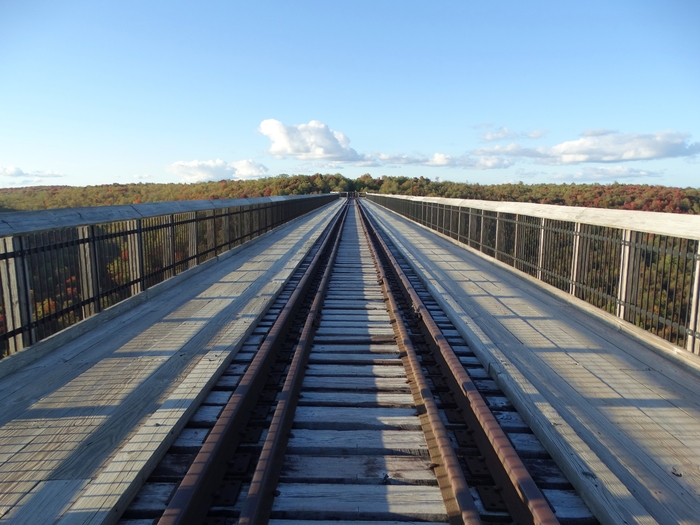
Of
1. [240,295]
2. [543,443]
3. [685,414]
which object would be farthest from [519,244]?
[543,443]

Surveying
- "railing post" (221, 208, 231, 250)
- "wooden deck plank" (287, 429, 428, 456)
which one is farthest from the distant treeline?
"wooden deck plank" (287, 429, 428, 456)

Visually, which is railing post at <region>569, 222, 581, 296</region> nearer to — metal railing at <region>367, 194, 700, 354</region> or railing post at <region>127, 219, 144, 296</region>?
metal railing at <region>367, 194, 700, 354</region>

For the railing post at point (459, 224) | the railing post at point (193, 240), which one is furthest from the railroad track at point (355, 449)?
the railing post at point (459, 224)

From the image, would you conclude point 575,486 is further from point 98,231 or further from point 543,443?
point 98,231

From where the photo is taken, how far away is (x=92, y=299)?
776cm

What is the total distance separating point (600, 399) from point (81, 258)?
697 centimetres

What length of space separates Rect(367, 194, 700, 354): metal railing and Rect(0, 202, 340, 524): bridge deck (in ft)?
17.1

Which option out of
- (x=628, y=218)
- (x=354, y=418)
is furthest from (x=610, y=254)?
(x=354, y=418)

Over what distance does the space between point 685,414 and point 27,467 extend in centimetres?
549

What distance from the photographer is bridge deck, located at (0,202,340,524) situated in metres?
3.39

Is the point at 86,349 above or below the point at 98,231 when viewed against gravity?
below

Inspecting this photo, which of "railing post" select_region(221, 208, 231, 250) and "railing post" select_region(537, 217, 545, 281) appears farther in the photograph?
"railing post" select_region(221, 208, 231, 250)

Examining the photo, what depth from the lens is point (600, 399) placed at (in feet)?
16.4

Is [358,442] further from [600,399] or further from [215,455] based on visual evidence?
[600,399]
